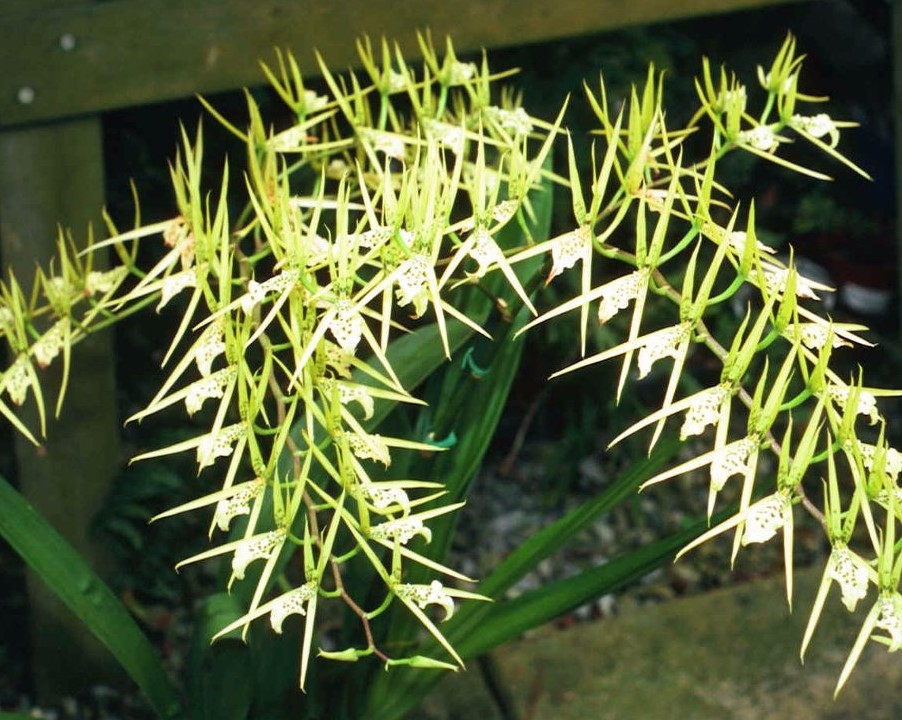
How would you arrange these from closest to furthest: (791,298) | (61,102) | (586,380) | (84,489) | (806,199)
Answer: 1. (791,298)
2. (61,102)
3. (84,489)
4. (586,380)
5. (806,199)

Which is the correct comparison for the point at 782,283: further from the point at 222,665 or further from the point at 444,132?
the point at 222,665

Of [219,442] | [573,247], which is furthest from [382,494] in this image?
[573,247]

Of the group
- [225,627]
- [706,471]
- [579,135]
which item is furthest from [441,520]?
[706,471]

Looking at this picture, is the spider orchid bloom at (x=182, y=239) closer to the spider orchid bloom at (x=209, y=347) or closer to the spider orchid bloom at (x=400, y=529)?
the spider orchid bloom at (x=209, y=347)

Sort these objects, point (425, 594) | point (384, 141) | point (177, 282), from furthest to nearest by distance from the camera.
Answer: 1. point (384, 141)
2. point (177, 282)
3. point (425, 594)

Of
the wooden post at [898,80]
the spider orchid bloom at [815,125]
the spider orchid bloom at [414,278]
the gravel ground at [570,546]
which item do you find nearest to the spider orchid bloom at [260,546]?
the spider orchid bloom at [414,278]

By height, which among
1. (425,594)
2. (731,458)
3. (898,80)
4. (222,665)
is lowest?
(222,665)

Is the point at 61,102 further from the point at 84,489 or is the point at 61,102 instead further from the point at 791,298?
the point at 791,298
